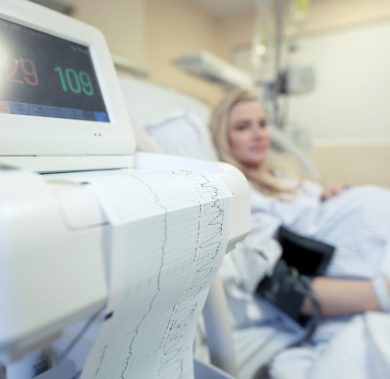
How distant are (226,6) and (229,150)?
69.6 inches

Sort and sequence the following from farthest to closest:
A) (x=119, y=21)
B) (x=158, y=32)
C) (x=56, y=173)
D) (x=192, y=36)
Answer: (x=192, y=36), (x=158, y=32), (x=119, y=21), (x=56, y=173)

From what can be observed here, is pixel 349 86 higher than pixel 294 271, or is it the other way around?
pixel 349 86

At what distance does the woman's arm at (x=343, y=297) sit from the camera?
2.69 feet

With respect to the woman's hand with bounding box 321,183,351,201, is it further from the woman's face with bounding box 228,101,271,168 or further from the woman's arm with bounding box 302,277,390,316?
the woman's arm with bounding box 302,277,390,316

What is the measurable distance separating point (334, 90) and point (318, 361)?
195 centimetres

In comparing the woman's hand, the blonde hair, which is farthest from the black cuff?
the woman's hand

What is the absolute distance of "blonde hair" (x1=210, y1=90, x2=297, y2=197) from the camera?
1.19 metres

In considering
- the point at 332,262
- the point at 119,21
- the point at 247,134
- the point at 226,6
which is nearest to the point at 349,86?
the point at 226,6

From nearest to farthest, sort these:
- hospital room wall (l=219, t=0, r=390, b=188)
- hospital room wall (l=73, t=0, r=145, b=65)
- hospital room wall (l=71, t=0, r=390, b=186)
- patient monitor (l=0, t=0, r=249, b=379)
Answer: patient monitor (l=0, t=0, r=249, b=379)
hospital room wall (l=73, t=0, r=145, b=65)
hospital room wall (l=71, t=0, r=390, b=186)
hospital room wall (l=219, t=0, r=390, b=188)

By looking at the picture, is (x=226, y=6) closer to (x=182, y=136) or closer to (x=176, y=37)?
(x=176, y=37)

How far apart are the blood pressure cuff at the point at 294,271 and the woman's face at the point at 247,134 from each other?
0.34m

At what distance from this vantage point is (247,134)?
122cm

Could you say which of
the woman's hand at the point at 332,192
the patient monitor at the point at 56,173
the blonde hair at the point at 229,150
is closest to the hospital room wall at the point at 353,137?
the woman's hand at the point at 332,192

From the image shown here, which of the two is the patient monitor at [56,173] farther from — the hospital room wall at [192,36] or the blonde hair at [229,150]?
the hospital room wall at [192,36]
